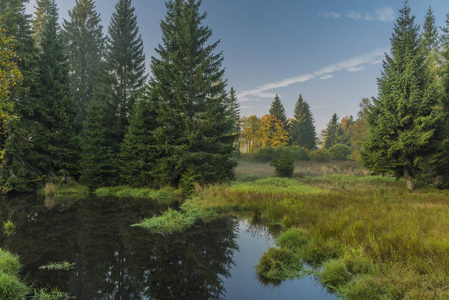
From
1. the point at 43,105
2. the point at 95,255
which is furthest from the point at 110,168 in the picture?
the point at 95,255

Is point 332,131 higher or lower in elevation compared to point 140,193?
higher

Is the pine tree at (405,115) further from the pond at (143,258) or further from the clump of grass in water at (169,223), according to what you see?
the clump of grass in water at (169,223)

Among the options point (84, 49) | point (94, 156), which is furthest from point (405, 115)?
point (84, 49)

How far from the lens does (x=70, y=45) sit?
30.5 m

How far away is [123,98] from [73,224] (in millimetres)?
16090

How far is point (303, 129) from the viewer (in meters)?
56.1

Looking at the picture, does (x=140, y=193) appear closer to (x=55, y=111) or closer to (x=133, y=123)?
(x=133, y=123)

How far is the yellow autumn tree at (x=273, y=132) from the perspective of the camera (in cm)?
5409

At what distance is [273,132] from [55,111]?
44.9 m

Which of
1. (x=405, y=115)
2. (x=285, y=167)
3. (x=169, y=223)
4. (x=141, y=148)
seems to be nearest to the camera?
(x=169, y=223)

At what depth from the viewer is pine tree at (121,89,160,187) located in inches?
690

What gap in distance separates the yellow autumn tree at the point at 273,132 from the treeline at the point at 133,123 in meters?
37.5

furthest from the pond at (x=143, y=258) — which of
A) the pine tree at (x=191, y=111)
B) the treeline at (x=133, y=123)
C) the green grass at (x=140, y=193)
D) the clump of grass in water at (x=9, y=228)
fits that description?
the treeline at (x=133, y=123)

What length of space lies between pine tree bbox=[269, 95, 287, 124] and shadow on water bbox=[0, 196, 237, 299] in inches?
2057
